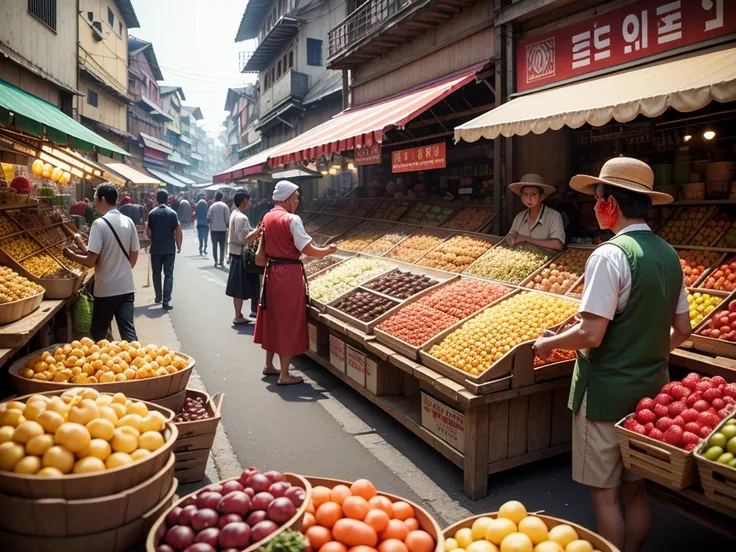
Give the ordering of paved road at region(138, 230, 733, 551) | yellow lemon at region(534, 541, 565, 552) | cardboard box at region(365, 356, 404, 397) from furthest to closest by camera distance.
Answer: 1. cardboard box at region(365, 356, 404, 397)
2. paved road at region(138, 230, 733, 551)
3. yellow lemon at region(534, 541, 565, 552)

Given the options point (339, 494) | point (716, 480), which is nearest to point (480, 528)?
point (339, 494)

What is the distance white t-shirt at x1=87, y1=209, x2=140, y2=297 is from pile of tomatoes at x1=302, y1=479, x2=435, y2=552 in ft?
15.8

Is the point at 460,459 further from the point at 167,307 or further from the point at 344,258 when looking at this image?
the point at 167,307

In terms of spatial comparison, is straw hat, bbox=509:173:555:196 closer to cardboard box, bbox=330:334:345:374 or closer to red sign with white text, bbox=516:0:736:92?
red sign with white text, bbox=516:0:736:92

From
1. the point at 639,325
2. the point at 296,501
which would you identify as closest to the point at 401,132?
the point at 639,325

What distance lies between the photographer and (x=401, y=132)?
1310 cm

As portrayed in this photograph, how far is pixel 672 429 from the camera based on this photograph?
9.71 feet

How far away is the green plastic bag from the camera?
6680 mm

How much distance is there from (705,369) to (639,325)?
143 cm

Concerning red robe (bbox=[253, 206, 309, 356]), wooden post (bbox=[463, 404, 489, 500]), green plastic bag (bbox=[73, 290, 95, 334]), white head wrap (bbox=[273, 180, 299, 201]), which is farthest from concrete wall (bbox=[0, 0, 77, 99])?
wooden post (bbox=[463, 404, 489, 500])

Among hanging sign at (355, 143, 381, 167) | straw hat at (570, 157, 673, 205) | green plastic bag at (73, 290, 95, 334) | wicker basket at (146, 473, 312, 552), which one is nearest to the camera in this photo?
wicker basket at (146, 473, 312, 552)

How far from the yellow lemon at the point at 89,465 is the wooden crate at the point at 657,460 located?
2567 mm

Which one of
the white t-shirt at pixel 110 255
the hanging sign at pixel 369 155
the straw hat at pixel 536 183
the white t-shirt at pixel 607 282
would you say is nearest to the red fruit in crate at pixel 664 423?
the white t-shirt at pixel 607 282

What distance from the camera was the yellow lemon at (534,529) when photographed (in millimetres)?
2449
